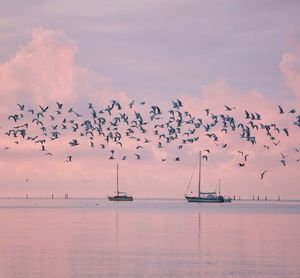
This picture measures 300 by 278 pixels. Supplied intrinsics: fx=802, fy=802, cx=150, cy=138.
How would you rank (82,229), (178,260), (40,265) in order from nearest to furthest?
(40,265) < (178,260) < (82,229)

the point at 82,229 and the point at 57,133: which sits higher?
the point at 57,133

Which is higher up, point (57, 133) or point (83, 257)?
point (57, 133)

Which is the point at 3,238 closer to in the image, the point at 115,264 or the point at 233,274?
the point at 115,264

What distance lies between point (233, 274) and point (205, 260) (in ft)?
32.3

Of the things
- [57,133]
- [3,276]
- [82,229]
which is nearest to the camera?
[3,276]

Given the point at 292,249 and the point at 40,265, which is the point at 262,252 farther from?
the point at 40,265

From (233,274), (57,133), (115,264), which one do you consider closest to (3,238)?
(57,133)

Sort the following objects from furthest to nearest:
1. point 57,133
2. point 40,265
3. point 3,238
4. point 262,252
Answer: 1. point 57,133
2. point 3,238
3. point 262,252
4. point 40,265

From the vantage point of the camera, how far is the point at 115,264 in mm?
66125

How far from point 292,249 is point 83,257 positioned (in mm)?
22711

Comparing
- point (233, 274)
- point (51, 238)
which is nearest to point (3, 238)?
point (51, 238)

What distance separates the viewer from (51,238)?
93.0 metres

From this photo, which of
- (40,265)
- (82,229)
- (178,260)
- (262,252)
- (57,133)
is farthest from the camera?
(82,229)

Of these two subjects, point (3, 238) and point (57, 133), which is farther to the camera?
point (57, 133)
